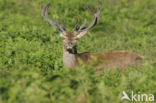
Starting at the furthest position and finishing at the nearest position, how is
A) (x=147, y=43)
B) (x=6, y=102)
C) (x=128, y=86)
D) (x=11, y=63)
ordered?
(x=147, y=43), (x=11, y=63), (x=128, y=86), (x=6, y=102)

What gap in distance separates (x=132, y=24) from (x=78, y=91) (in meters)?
8.06

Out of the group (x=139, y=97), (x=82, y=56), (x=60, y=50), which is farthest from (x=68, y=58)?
(x=139, y=97)

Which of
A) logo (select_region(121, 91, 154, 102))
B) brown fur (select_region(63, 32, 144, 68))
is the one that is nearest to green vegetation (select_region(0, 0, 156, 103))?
logo (select_region(121, 91, 154, 102))

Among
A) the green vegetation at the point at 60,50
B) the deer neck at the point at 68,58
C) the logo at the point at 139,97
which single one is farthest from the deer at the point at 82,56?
the logo at the point at 139,97

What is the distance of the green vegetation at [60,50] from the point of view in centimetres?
459

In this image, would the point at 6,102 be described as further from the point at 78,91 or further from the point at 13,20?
the point at 13,20

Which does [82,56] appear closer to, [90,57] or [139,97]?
[90,57]

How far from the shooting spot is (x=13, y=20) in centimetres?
1095

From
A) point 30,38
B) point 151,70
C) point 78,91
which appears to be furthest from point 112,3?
point 78,91

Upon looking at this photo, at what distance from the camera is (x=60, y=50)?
27.4 ft

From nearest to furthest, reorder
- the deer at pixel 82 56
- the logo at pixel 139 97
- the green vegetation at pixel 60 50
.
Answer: the green vegetation at pixel 60 50 → the logo at pixel 139 97 → the deer at pixel 82 56

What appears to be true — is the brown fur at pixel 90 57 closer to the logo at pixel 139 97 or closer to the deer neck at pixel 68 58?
the deer neck at pixel 68 58

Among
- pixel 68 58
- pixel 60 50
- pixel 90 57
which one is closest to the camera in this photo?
pixel 68 58

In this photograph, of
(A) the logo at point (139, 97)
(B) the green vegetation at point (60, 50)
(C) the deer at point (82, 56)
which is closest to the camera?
(B) the green vegetation at point (60, 50)
